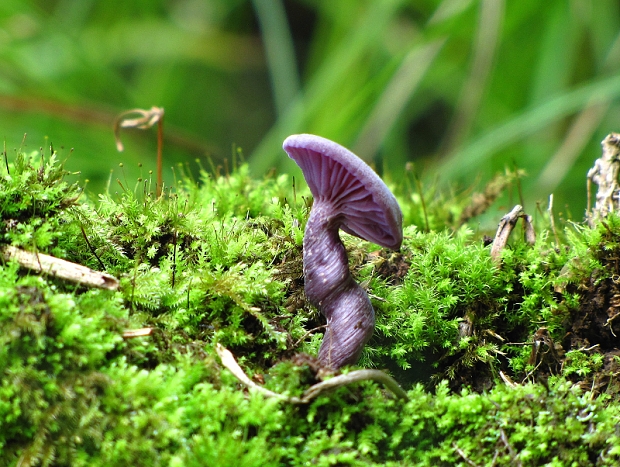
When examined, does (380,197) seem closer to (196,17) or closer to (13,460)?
(13,460)

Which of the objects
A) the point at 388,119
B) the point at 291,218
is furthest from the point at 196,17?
the point at 291,218

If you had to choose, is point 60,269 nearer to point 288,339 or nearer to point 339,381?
point 288,339

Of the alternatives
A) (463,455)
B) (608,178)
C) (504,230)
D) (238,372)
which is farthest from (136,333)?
(608,178)

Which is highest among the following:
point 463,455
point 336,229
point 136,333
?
point 336,229

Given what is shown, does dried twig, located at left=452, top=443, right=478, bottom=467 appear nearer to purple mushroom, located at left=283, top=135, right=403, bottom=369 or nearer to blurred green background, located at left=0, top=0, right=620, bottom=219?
purple mushroom, located at left=283, top=135, right=403, bottom=369

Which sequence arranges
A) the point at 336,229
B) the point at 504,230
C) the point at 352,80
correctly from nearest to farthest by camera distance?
the point at 336,229
the point at 504,230
the point at 352,80

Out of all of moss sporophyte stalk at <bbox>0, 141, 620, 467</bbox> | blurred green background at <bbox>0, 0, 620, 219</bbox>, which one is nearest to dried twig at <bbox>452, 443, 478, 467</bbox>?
moss sporophyte stalk at <bbox>0, 141, 620, 467</bbox>
